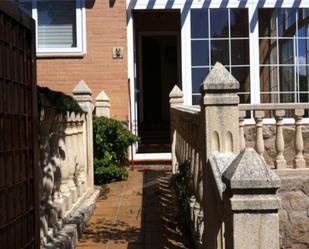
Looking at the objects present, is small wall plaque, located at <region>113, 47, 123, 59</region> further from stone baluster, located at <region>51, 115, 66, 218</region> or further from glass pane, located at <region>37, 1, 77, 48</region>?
stone baluster, located at <region>51, 115, 66, 218</region>

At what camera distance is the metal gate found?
10.6 feet

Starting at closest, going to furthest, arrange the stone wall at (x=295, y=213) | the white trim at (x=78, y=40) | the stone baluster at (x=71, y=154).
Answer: the stone baluster at (x=71, y=154)
the stone wall at (x=295, y=213)
the white trim at (x=78, y=40)

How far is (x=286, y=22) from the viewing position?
38.5 feet

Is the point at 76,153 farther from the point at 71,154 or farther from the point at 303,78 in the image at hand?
the point at 303,78

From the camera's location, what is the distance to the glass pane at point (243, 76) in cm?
1167

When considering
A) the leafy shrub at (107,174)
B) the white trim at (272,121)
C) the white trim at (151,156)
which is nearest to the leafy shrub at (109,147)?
the leafy shrub at (107,174)

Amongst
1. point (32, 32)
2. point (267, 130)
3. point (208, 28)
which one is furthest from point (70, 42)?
point (32, 32)

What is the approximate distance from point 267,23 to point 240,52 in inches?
33.3

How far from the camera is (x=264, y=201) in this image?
8.02 ft

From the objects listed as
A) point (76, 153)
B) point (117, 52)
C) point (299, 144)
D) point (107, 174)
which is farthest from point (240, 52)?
point (76, 153)

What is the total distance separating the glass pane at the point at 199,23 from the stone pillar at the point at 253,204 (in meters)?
9.36

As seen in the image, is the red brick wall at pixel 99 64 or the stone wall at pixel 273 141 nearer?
the stone wall at pixel 273 141

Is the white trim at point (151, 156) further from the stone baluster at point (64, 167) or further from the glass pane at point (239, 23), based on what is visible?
the stone baluster at point (64, 167)

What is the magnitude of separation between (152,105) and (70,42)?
18.1 feet
